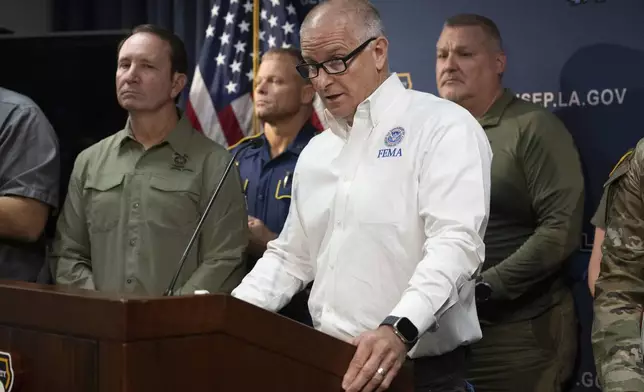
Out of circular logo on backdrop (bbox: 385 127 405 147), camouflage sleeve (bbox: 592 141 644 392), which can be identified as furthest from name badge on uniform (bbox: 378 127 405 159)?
camouflage sleeve (bbox: 592 141 644 392)

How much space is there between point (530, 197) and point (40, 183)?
68.9 inches

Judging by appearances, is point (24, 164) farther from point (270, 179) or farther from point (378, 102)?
point (378, 102)

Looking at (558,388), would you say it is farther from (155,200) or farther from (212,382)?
(212,382)

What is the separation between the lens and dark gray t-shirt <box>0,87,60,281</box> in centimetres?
307

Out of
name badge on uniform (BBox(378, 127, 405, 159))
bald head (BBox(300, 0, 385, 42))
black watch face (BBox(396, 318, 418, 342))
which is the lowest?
black watch face (BBox(396, 318, 418, 342))

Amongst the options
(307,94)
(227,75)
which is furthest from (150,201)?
(227,75)

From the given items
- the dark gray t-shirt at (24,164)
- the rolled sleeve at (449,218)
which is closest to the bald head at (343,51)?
the rolled sleeve at (449,218)

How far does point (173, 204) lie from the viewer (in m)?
3.13

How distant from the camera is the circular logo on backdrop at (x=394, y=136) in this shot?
2225mm

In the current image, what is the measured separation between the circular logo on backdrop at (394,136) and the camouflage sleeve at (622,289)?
0.51 m

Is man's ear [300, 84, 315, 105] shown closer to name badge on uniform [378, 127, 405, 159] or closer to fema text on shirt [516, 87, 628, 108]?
fema text on shirt [516, 87, 628, 108]

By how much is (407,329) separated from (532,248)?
1.62 m

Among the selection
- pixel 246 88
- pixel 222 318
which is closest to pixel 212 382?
pixel 222 318

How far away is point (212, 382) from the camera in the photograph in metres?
1.58
